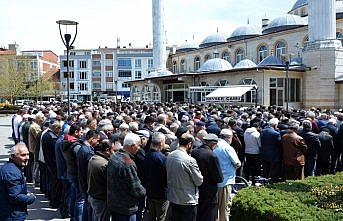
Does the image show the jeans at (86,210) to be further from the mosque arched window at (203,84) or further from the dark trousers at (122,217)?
the mosque arched window at (203,84)

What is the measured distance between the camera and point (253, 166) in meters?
11.2

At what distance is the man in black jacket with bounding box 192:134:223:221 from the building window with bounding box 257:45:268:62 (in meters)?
47.9

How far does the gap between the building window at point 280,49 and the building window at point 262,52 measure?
7.32 ft

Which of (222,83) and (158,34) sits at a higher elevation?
(158,34)

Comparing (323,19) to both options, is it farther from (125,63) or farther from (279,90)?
(125,63)

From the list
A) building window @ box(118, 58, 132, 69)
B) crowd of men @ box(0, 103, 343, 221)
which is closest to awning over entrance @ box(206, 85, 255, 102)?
crowd of men @ box(0, 103, 343, 221)

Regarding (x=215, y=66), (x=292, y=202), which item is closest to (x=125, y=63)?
(x=215, y=66)

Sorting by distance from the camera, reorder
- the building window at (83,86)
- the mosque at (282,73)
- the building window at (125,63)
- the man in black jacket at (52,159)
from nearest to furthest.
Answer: the man in black jacket at (52,159)
the mosque at (282,73)
the building window at (125,63)
the building window at (83,86)

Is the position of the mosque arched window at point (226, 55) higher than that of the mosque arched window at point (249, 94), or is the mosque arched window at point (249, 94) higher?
the mosque arched window at point (226, 55)

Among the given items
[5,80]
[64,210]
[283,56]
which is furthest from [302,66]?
[5,80]

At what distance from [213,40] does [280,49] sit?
19.9 m

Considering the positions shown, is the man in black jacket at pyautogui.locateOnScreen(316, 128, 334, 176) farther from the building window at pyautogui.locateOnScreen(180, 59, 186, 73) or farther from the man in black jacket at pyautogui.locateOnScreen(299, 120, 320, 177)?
the building window at pyautogui.locateOnScreen(180, 59, 186, 73)

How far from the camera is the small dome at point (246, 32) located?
60438mm

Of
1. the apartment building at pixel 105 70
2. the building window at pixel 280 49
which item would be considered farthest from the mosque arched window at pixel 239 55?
the apartment building at pixel 105 70
